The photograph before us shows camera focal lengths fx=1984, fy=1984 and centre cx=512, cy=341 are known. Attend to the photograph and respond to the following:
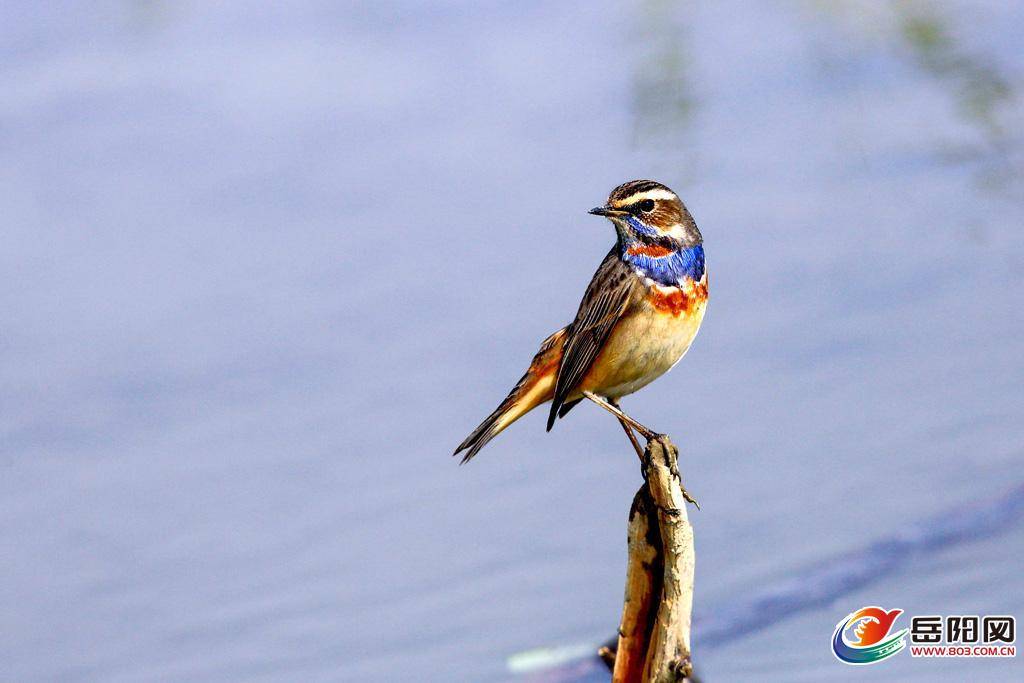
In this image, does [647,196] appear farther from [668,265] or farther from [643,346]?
[643,346]

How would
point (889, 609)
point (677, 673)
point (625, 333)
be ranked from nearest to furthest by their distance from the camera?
point (677, 673) → point (625, 333) → point (889, 609)

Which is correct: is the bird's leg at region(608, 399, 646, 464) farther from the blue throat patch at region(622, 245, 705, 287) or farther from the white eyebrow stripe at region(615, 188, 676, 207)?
the white eyebrow stripe at region(615, 188, 676, 207)

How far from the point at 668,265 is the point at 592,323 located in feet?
1.23

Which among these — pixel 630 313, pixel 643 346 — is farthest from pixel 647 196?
pixel 643 346

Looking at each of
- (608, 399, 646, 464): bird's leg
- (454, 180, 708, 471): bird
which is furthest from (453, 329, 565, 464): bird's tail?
(608, 399, 646, 464): bird's leg

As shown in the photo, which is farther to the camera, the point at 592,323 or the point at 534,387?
the point at 534,387

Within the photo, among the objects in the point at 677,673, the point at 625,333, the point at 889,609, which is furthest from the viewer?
the point at 889,609

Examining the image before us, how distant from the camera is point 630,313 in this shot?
7.50 m

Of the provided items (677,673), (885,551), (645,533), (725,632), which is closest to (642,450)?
(645,533)

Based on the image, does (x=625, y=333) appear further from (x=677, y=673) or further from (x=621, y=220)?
(x=677, y=673)

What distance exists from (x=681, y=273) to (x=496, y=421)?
91 centimetres

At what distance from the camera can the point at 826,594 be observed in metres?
9.86

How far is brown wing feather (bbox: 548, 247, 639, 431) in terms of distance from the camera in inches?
295

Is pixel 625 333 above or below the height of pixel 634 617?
above
